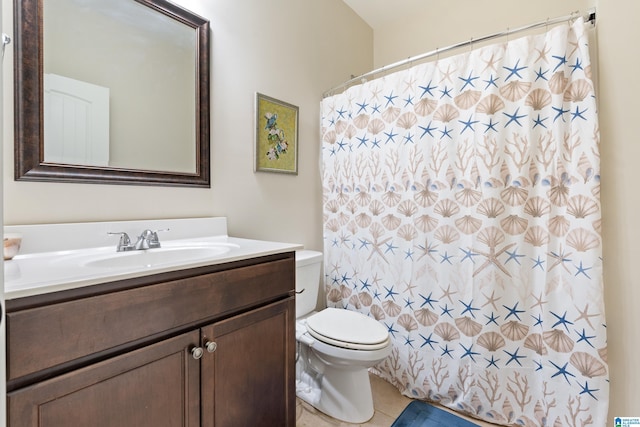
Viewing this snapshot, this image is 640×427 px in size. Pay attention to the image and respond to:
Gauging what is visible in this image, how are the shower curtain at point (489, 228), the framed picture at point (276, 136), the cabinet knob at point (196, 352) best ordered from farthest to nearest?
the framed picture at point (276, 136) < the shower curtain at point (489, 228) < the cabinet knob at point (196, 352)

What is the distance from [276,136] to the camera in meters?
1.87

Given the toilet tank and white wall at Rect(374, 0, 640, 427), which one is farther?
the toilet tank

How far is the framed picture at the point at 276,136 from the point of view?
5.83 ft

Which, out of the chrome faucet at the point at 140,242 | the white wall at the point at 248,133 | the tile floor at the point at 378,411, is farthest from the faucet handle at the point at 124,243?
the tile floor at the point at 378,411

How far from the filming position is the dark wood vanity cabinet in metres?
0.69

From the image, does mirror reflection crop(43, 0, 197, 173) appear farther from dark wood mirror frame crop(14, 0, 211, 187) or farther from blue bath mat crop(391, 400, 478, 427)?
blue bath mat crop(391, 400, 478, 427)

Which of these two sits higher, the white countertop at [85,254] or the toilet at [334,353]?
the white countertop at [85,254]

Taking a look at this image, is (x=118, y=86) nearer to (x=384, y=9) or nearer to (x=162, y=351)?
(x=162, y=351)

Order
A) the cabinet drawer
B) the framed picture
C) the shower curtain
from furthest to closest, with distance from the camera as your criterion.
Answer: the framed picture < the shower curtain < the cabinet drawer

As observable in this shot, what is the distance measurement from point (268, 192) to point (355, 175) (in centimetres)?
54

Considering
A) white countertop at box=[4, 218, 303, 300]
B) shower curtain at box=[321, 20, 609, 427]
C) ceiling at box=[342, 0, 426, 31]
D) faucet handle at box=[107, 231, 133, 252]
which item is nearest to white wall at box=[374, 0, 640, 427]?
shower curtain at box=[321, 20, 609, 427]

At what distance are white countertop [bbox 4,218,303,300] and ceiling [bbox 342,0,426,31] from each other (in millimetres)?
1986

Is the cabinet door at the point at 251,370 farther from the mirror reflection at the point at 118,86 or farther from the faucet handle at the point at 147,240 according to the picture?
the mirror reflection at the point at 118,86

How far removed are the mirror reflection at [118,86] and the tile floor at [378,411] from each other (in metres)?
1.34
